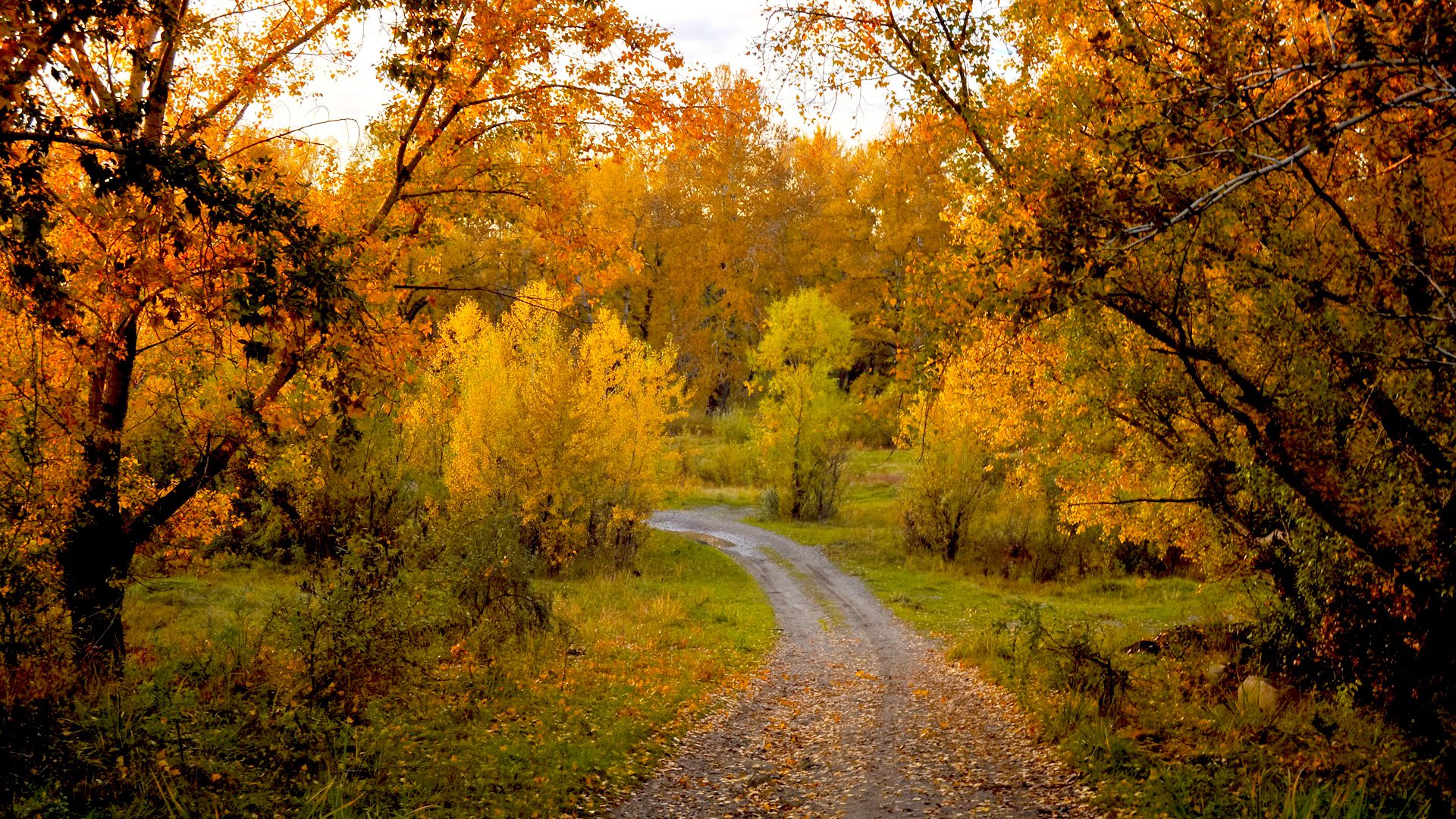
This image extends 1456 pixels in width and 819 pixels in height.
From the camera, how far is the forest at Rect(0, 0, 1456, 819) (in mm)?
5012

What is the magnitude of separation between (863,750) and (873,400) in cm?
538

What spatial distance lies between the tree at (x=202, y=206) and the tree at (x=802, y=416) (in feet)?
63.9

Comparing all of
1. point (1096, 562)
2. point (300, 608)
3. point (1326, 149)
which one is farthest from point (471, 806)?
point (1096, 562)

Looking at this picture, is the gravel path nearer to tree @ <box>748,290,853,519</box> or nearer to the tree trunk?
the tree trunk

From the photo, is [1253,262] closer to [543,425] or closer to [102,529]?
[102,529]

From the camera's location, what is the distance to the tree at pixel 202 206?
4.02 meters

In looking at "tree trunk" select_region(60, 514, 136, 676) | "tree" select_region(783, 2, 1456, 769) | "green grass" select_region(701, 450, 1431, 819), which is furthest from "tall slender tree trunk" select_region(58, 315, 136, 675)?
"green grass" select_region(701, 450, 1431, 819)

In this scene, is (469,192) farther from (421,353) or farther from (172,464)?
(172,464)

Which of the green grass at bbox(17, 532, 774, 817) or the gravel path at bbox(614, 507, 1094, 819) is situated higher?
the green grass at bbox(17, 532, 774, 817)

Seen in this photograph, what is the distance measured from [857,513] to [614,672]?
2036 centimetres

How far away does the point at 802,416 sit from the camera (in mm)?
28984

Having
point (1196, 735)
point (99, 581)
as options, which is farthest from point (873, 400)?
point (99, 581)

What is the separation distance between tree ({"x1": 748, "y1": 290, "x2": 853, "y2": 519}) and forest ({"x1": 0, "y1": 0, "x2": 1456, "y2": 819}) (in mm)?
15608

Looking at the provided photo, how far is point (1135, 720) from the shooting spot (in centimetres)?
834
